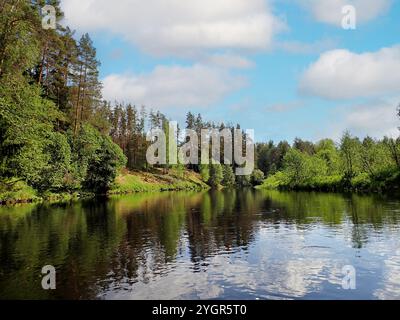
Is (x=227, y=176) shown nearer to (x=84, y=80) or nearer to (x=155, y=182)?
(x=155, y=182)

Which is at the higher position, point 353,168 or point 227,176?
point 353,168

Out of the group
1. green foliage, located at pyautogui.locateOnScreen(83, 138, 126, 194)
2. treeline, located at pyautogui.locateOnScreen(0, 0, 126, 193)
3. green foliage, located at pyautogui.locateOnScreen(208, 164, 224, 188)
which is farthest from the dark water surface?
green foliage, located at pyautogui.locateOnScreen(208, 164, 224, 188)

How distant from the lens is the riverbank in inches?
2483

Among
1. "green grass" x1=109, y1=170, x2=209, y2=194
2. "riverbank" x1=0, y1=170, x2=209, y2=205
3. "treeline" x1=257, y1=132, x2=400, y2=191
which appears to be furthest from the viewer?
"green grass" x1=109, y1=170, x2=209, y2=194

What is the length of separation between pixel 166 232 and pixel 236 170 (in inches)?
6180

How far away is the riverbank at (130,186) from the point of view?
2483 inches

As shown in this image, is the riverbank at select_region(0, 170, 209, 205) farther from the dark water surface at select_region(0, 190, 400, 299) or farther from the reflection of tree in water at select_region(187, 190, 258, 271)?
the reflection of tree in water at select_region(187, 190, 258, 271)

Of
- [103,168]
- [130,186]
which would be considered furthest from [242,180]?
[103,168]

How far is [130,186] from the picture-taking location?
112m

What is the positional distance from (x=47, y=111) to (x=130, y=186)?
4725 centimetres

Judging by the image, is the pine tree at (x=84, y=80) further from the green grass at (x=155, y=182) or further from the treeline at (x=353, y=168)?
the treeline at (x=353, y=168)

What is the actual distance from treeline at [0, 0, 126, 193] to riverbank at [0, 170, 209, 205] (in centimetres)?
110
